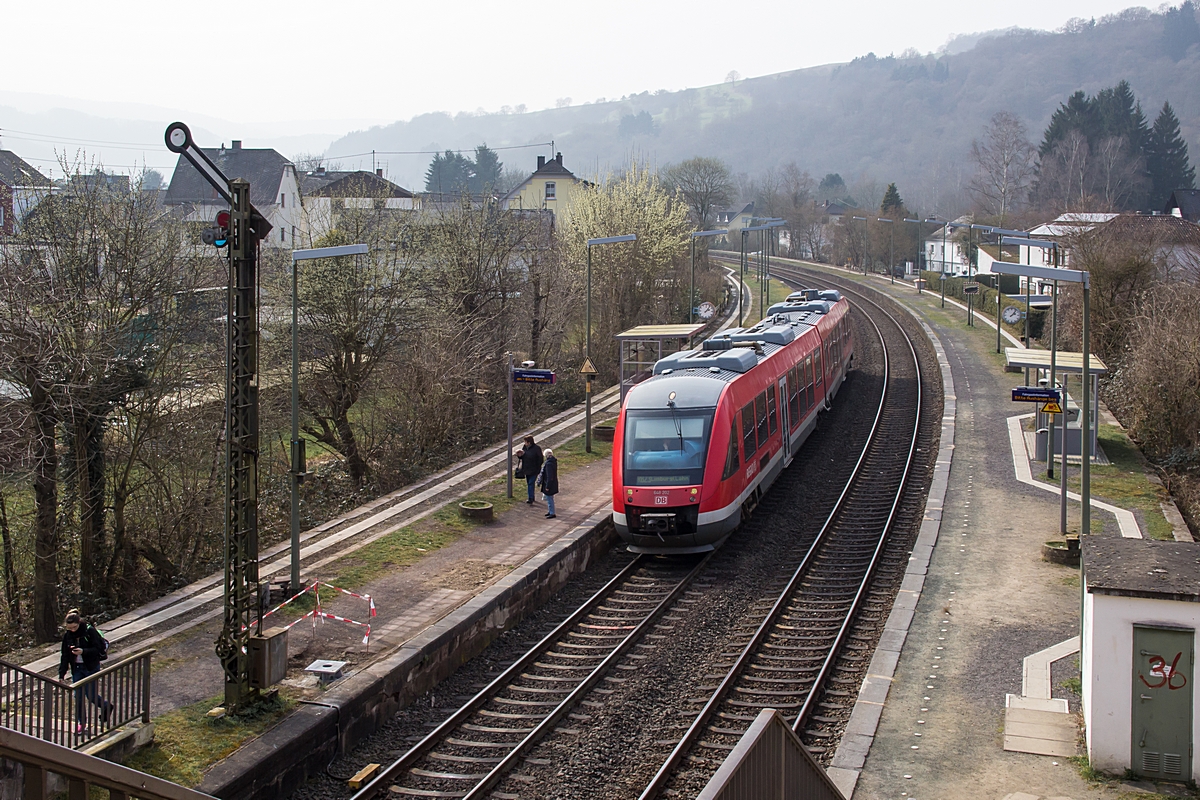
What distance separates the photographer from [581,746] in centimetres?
1100

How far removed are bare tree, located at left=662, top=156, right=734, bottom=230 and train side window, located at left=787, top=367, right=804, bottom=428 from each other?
63.8m

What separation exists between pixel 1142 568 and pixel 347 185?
87.0ft

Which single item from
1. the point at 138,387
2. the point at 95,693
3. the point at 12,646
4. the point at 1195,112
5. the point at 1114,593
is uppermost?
the point at 1195,112

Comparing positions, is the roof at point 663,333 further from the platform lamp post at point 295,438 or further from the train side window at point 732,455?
the platform lamp post at point 295,438

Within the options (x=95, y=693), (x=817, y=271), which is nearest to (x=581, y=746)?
(x=95, y=693)

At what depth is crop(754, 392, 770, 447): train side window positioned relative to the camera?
1944 cm

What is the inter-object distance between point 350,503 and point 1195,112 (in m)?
169

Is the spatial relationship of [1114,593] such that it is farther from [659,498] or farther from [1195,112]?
[1195,112]

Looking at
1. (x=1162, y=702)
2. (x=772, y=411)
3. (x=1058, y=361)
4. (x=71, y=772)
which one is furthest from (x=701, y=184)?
(x=71, y=772)

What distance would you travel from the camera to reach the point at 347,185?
31797 mm

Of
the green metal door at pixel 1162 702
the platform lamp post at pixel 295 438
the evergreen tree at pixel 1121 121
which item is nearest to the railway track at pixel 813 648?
the green metal door at pixel 1162 702

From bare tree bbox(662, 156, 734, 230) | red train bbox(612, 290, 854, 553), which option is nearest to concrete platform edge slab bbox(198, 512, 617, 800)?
red train bbox(612, 290, 854, 553)

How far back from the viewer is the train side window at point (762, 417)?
19.4m

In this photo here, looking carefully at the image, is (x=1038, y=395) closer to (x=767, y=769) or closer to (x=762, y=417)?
(x=762, y=417)
